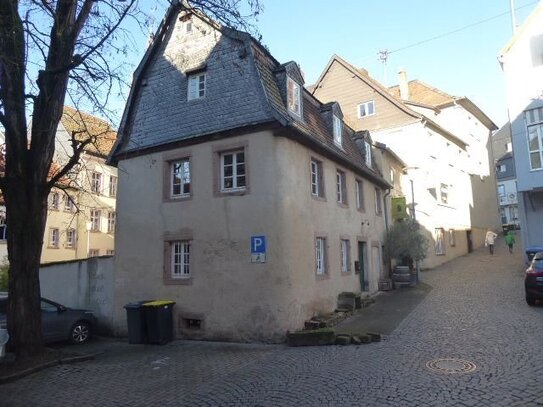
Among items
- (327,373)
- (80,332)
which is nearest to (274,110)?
(327,373)

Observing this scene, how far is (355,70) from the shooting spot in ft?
95.9

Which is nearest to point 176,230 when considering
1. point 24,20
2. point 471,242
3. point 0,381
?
point 0,381

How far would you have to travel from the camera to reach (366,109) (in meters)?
28.7

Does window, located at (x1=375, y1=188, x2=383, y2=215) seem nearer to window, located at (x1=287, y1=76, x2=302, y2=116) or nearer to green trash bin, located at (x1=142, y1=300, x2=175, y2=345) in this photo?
window, located at (x1=287, y1=76, x2=302, y2=116)

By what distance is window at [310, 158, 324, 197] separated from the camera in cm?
1501

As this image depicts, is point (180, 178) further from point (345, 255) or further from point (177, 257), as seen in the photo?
point (345, 255)

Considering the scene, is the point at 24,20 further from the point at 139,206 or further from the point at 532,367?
the point at 532,367

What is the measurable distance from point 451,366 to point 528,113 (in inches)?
666

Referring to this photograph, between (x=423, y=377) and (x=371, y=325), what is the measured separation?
17.4ft

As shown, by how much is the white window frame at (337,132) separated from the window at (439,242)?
12.4m

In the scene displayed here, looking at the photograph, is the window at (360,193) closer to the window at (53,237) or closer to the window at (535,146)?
the window at (535,146)

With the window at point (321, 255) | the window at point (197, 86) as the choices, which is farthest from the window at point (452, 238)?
the window at point (197, 86)

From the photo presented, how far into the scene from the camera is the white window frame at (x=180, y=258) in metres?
13.9

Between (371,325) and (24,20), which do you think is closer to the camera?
(24,20)
